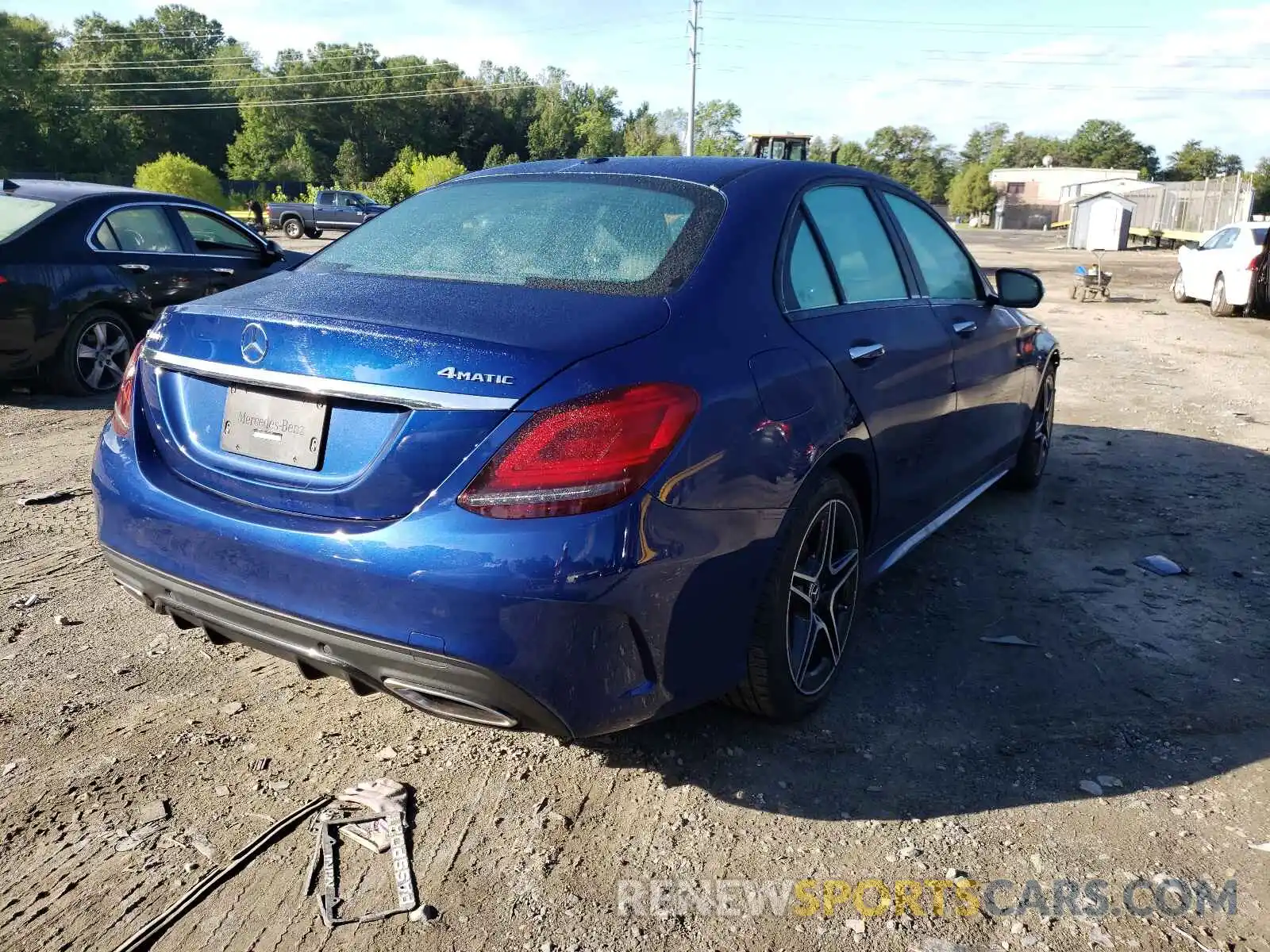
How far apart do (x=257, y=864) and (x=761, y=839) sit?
49.3 inches

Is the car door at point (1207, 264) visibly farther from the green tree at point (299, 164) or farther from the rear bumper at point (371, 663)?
the green tree at point (299, 164)

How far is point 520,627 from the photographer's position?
2141mm

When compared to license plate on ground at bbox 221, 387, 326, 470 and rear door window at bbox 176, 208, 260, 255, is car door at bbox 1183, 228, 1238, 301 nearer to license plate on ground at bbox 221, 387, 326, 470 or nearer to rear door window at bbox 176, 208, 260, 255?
rear door window at bbox 176, 208, 260, 255

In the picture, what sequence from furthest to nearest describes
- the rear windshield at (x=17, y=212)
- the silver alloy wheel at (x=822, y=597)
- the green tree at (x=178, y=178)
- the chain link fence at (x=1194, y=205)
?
the green tree at (x=178, y=178) < the chain link fence at (x=1194, y=205) < the rear windshield at (x=17, y=212) < the silver alloy wheel at (x=822, y=597)

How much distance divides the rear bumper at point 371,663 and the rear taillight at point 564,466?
378 millimetres

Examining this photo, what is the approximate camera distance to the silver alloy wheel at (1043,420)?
18.4 feet

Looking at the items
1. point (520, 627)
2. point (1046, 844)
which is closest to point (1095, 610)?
point (1046, 844)

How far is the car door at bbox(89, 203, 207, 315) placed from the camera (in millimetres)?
7695

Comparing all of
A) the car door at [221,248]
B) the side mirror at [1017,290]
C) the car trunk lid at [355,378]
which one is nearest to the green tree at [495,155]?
the car door at [221,248]

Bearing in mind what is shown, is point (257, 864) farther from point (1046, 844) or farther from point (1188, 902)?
point (1188, 902)

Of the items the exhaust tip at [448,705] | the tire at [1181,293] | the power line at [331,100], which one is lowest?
Result: the tire at [1181,293]

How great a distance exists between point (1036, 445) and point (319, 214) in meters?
35.3

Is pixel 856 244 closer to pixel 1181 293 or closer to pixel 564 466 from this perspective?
pixel 564 466

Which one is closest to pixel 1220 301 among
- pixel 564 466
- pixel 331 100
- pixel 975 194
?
pixel 564 466
